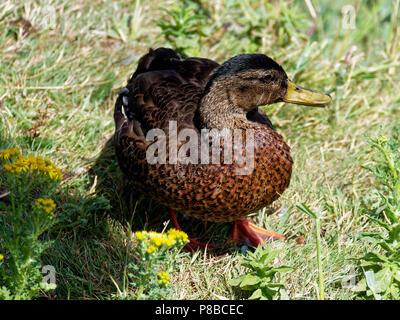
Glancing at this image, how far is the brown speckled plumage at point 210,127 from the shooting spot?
2.73 m

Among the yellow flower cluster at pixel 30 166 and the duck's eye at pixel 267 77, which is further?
the duck's eye at pixel 267 77

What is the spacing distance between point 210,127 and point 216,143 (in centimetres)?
11

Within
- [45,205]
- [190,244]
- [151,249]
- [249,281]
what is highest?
[45,205]

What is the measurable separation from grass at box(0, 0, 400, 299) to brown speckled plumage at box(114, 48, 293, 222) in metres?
0.38

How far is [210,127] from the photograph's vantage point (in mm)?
2828

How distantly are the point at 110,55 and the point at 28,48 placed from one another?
2.18 ft

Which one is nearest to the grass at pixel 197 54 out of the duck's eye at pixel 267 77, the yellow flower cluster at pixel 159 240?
the yellow flower cluster at pixel 159 240

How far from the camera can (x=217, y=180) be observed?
271 cm

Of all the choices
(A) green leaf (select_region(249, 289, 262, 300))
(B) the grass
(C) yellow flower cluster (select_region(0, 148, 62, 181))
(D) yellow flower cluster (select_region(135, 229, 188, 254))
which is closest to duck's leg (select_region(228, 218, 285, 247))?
(B) the grass

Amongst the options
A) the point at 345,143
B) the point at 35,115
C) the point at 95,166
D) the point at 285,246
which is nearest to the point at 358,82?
the point at 345,143

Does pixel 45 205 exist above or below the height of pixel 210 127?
below

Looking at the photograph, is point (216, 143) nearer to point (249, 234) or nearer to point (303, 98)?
point (303, 98)

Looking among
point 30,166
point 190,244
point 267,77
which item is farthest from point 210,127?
point 30,166

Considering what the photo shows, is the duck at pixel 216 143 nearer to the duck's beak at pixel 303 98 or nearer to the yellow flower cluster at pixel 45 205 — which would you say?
the duck's beak at pixel 303 98
